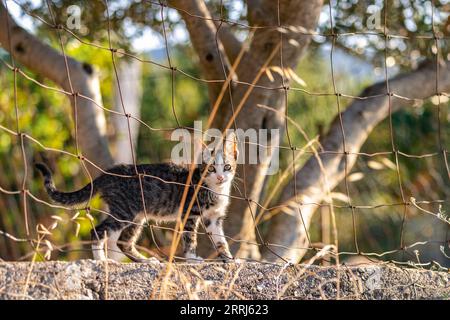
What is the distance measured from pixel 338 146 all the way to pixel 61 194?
2409 mm

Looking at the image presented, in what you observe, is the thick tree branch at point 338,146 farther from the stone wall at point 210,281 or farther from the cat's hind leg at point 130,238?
the stone wall at point 210,281

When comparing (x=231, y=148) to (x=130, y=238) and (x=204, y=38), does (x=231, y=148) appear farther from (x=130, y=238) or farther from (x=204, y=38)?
(x=204, y=38)

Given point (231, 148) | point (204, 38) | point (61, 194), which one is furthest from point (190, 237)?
point (204, 38)

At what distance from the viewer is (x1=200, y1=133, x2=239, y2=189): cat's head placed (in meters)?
4.82

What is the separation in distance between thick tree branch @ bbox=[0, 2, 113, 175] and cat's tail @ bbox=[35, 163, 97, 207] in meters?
1.07

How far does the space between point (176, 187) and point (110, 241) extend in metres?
0.52

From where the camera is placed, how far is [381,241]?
10789mm

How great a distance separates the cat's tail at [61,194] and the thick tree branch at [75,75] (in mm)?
1071

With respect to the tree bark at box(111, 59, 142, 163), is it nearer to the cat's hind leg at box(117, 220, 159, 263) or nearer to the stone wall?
the cat's hind leg at box(117, 220, 159, 263)

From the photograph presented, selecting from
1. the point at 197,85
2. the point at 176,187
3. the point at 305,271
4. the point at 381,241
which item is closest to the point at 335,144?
the point at 176,187

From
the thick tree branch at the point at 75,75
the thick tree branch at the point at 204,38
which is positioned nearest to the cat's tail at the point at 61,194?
the thick tree branch at the point at 75,75

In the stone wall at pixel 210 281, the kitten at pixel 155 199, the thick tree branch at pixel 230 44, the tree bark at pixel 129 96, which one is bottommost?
the stone wall at pixel 210 281

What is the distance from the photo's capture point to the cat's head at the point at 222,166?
15.8 ft

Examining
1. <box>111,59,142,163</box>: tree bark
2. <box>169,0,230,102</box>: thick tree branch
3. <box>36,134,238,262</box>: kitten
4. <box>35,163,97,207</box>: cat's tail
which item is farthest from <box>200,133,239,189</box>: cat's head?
<box>111,59,142,163</box>: tree bark
